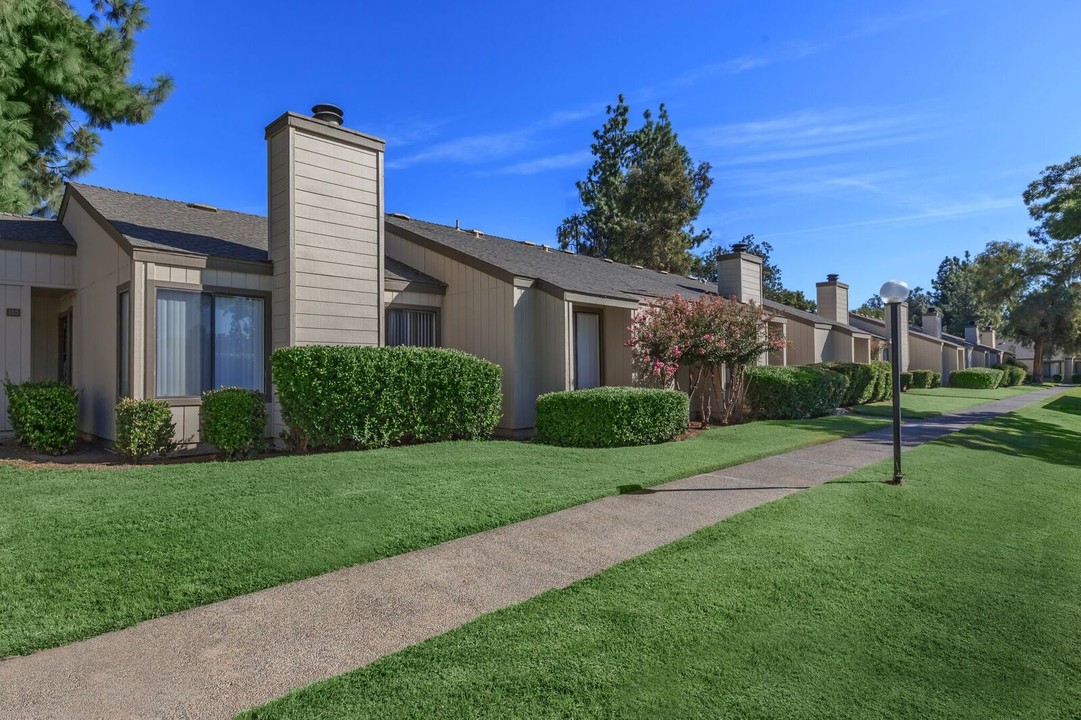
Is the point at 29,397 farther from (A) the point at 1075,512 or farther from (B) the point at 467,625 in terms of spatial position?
(A) the point at 1075,512

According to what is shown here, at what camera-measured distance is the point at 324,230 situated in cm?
984

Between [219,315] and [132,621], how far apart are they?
6.96 meters

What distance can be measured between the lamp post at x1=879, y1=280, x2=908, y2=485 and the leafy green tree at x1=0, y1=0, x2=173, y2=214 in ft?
42.7

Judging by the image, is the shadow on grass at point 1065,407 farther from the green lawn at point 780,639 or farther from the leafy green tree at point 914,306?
the leafy green tree at point 914,306

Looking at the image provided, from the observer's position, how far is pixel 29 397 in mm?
8789

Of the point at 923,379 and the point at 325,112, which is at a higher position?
the point at 325,112

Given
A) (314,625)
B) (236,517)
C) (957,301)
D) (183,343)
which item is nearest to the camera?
(314,625)

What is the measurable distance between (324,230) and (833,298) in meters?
23.7

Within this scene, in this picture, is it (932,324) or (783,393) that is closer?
(783,393)

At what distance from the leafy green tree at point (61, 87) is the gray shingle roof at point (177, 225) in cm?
148

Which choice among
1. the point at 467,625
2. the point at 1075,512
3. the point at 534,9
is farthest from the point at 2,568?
the point at 534,9

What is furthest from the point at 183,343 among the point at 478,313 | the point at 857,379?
the point at 857,379

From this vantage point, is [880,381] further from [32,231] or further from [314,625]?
[32,231]

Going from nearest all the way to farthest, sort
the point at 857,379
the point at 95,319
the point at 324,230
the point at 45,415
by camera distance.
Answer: the point at 45,415 < the point at 324,230 < the point at 95,319 < the point at 857,379
